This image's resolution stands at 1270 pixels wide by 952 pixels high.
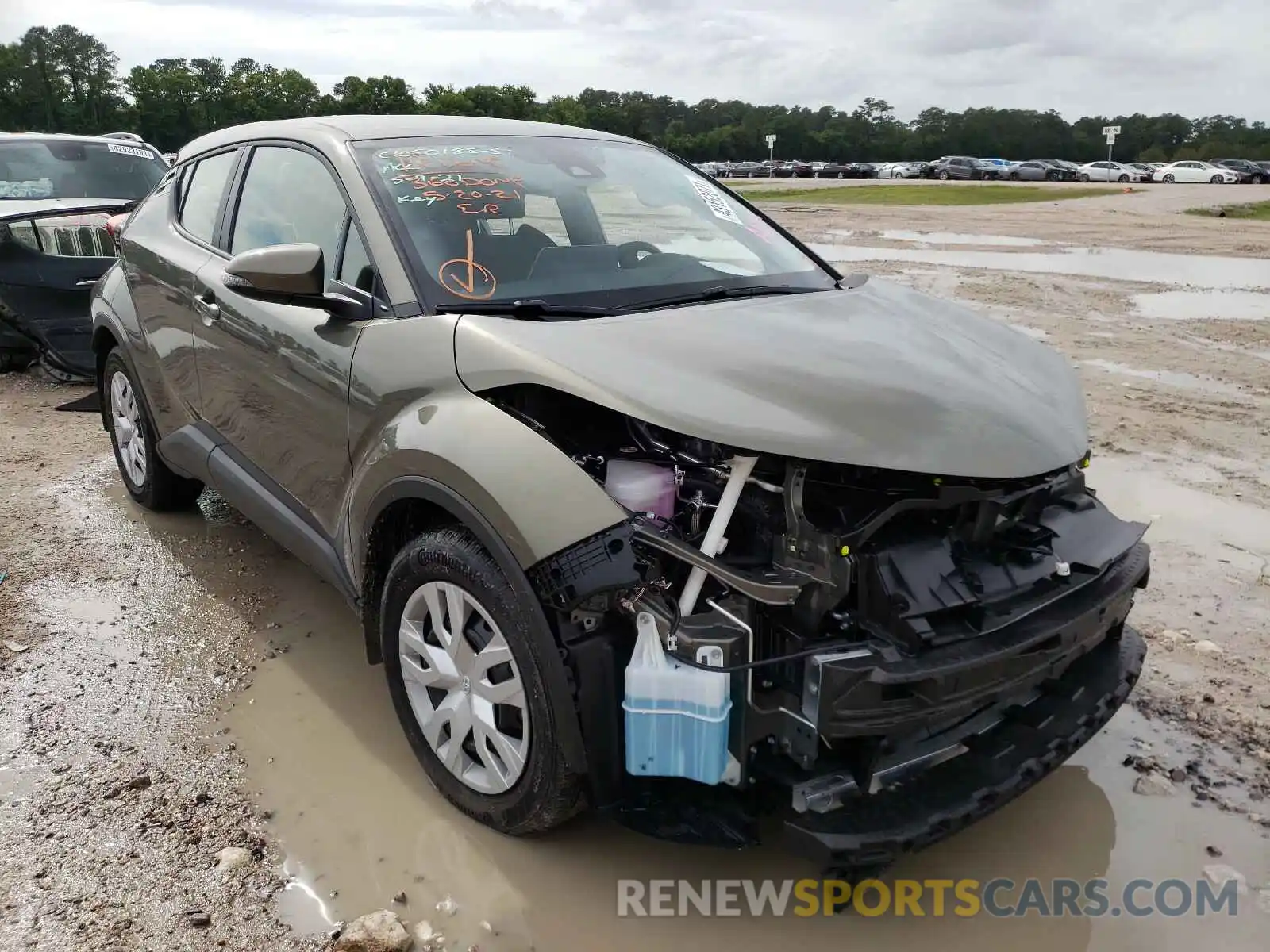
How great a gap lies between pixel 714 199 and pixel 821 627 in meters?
2.11

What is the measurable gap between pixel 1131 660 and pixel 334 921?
7.16 feet

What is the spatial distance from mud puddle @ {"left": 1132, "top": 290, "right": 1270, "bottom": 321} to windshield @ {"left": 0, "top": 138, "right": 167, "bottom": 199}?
365 inches

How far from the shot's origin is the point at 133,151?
8289mm

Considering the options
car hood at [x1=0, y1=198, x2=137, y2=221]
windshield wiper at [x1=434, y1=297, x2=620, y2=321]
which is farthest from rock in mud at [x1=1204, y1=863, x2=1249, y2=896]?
car hood at [x1=0, y1=198, x2=137, y2=221]

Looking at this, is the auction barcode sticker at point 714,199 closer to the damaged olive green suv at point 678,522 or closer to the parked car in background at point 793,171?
the damaged olive green suv at point 678,522

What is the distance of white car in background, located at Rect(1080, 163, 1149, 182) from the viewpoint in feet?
162

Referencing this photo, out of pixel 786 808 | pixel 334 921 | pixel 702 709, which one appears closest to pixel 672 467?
pixel 702 709

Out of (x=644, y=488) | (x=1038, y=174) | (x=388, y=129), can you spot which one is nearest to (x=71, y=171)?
(x=388, y=129)

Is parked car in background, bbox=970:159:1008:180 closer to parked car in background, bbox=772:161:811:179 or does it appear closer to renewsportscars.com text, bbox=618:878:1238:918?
parked car in background, bbox=772:161:811:179

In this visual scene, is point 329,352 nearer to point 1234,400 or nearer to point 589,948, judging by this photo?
point 589,948

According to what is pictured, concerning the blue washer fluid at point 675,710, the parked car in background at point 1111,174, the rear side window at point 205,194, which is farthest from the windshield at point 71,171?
the parked car in background at point 1111,174

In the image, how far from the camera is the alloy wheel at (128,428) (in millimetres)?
4660

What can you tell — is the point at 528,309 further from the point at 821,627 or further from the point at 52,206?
the point at 52,206

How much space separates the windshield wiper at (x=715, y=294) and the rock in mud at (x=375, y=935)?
1.64m
